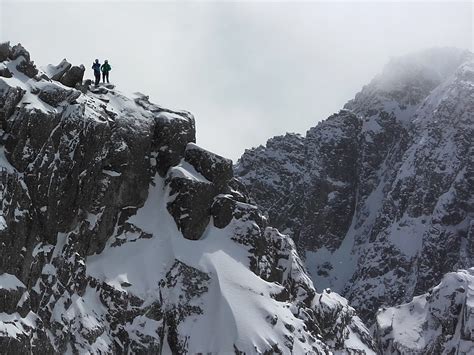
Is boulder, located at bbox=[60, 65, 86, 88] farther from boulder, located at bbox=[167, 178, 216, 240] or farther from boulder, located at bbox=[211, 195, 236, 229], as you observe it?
boulder, located at bbox=[211, 195, 236, 229]

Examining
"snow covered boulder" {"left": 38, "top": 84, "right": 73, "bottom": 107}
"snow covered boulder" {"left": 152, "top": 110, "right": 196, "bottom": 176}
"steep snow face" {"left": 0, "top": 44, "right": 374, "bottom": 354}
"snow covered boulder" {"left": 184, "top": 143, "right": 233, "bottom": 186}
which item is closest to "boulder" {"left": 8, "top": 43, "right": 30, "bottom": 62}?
"steep snow face" {"left": 0, "top": 44, "right": 374, "bottom": 354}

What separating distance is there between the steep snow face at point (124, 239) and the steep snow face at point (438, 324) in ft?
73.0

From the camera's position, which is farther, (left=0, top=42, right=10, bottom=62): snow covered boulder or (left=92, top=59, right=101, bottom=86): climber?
(left=92, top=59, right=101, bottom=86): climber

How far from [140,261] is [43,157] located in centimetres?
1445

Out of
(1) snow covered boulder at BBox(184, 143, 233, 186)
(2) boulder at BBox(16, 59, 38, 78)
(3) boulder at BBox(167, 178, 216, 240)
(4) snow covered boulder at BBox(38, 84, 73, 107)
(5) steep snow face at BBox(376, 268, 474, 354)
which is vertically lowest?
(5) steep snow face at BBox(376, 268, 474, 354)

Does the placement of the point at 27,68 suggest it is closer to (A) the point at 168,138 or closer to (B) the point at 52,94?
(B) the point at 52,94

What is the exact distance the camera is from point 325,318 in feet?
279

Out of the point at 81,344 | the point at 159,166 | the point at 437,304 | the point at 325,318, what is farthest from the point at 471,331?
the point at 81,344

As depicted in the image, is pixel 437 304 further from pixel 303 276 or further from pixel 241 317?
pixel 241 317

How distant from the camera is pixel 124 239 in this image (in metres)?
73.7

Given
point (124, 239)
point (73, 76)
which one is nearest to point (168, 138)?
point (73, 76)

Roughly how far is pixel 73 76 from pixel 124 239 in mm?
17929

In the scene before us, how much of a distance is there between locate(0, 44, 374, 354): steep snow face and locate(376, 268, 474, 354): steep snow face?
875 inches

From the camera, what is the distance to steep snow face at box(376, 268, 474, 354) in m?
99.2
